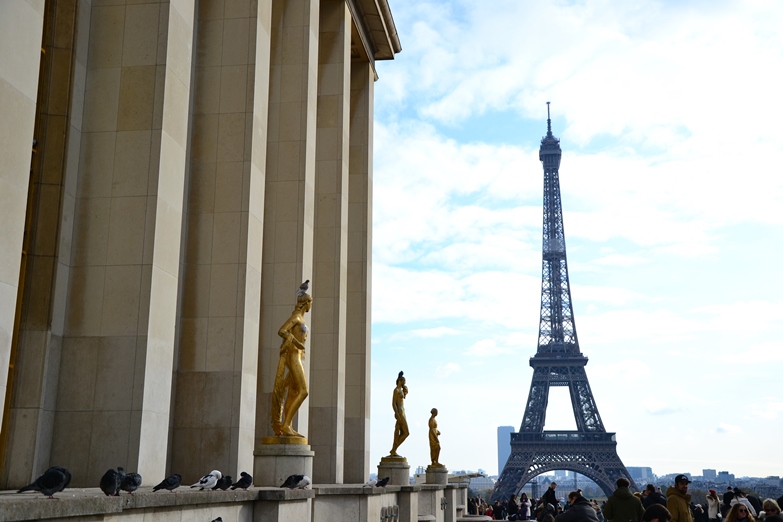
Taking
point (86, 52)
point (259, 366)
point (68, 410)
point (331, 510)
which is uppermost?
point (86, 52)

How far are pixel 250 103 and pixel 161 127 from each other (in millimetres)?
4864

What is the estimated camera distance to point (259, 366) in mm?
23641

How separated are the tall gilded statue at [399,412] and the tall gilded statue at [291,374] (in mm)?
13291

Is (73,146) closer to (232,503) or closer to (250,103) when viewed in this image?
(250,103)

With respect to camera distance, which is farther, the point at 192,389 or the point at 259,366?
the point at 259,366

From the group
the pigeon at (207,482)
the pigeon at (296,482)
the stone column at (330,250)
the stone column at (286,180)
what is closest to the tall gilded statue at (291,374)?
the pigeon at (296,482)

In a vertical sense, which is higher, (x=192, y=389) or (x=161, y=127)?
(x=161, y=127)

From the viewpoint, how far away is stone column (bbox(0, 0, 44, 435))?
1156 cm

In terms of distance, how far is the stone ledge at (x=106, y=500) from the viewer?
7.24 meters

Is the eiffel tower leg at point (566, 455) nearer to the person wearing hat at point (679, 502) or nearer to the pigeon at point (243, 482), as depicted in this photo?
the person wearing hat at point (679, 502)

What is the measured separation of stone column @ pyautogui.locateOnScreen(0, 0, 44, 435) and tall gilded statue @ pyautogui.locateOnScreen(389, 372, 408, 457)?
20.1m

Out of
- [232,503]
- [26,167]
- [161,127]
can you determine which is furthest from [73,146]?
[232,503]

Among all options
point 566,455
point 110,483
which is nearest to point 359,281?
point 110,483

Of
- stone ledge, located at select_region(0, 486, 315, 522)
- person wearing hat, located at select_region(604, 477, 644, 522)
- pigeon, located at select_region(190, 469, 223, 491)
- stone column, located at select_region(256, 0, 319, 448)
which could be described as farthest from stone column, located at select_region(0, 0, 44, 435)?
stone column, located at select_region(256, 0, 319, 448)
